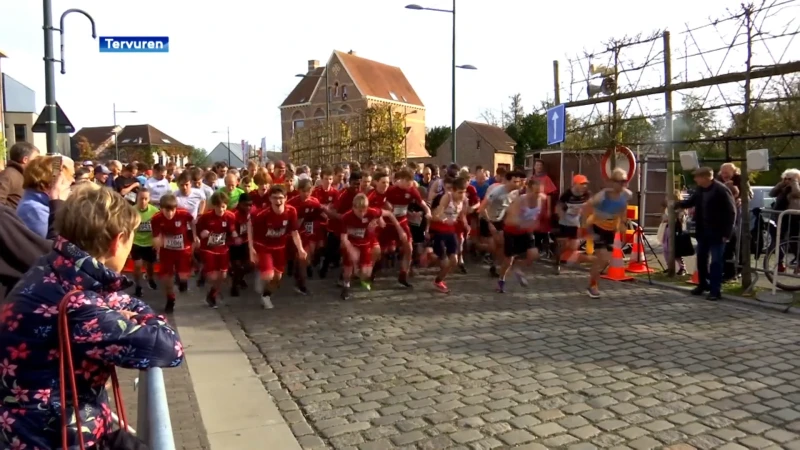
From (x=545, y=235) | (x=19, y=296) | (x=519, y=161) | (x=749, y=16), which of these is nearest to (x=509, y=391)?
(x=19, y=296)

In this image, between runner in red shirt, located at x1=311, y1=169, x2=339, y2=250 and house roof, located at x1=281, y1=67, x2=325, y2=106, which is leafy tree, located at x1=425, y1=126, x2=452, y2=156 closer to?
house roof, located at x1=281, y1=67, x2=325, y2=106

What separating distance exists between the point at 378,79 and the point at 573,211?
75.4 meters

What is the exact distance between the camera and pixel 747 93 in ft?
28.6

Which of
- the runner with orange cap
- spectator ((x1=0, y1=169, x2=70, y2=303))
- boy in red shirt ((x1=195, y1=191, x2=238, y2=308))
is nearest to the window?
boy in red shirt ((x1=195, y1=191, x2=238, y2=308))

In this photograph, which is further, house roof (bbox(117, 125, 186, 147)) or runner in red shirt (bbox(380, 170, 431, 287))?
house roof (bbox(117, 125, 186, 147))

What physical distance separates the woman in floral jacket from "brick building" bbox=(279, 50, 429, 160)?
73.2m

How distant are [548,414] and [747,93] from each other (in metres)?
6.35

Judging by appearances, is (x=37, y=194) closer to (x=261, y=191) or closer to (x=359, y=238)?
(x=359, y=238)

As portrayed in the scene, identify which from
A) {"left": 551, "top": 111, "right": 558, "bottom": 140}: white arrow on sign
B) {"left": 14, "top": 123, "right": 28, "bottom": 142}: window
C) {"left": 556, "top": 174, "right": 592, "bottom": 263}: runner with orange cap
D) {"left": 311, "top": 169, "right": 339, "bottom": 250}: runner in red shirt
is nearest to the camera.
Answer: {"left": 556, "top": 174, "right": 592, "bottom": 263}: runner with orange cap

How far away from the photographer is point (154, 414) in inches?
86.7

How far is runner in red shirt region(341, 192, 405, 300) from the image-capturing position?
9172mm

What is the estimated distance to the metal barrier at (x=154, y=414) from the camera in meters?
2.12

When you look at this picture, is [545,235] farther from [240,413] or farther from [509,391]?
[240,413]

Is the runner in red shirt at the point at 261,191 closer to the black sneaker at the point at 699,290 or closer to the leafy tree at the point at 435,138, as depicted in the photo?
the black sneaker at the point at 699,290
